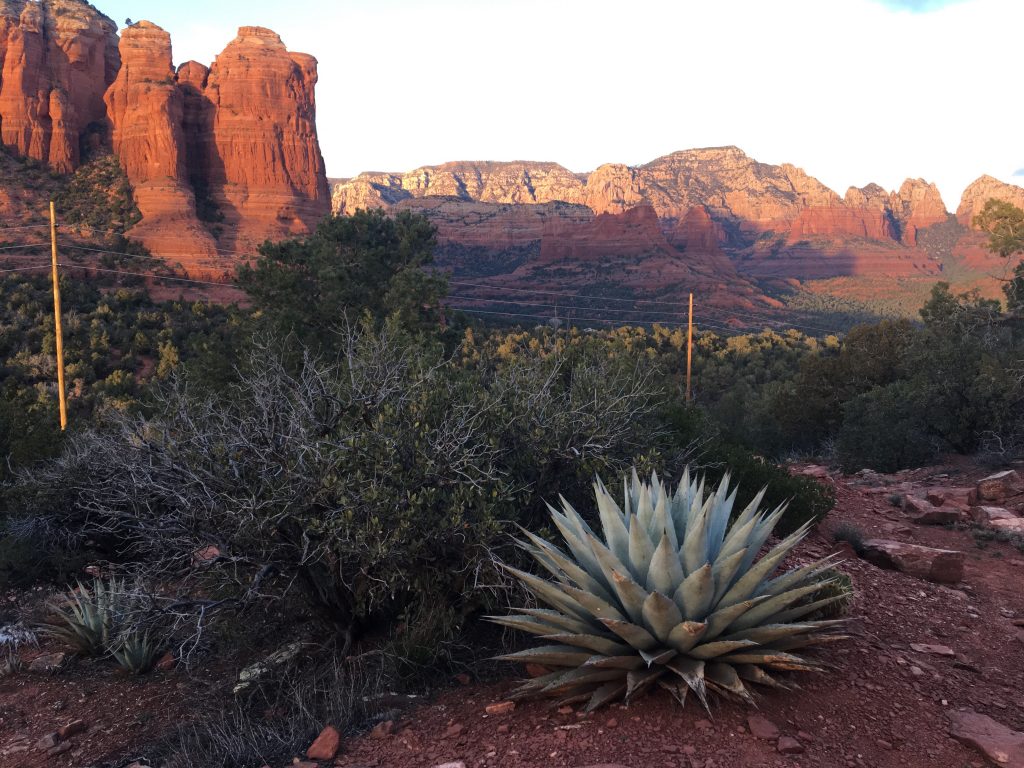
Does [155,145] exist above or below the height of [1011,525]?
above

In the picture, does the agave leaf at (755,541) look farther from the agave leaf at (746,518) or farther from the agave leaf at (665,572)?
the agave leaf at (665,572)

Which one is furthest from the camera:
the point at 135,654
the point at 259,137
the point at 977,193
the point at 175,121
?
the point at 977,193

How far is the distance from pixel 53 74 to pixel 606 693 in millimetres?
72377

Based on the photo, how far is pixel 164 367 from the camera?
23938 millimetres

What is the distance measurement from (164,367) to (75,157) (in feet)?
141

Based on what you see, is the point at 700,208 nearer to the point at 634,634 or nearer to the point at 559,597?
the point at 559,597

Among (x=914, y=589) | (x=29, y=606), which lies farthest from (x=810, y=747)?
(x=29, y=606)

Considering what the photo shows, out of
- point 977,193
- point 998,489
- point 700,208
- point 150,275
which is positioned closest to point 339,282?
point 998,489

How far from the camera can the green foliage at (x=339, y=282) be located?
655 inches

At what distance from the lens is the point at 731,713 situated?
3.17 meters

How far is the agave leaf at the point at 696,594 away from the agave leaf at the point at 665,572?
0.07 m

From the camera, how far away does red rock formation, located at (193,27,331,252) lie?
62062 millimetres

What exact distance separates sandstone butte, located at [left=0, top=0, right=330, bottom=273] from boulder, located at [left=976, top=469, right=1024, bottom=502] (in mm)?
47623

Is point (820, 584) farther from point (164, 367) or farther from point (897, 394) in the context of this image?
point (164, 367)
